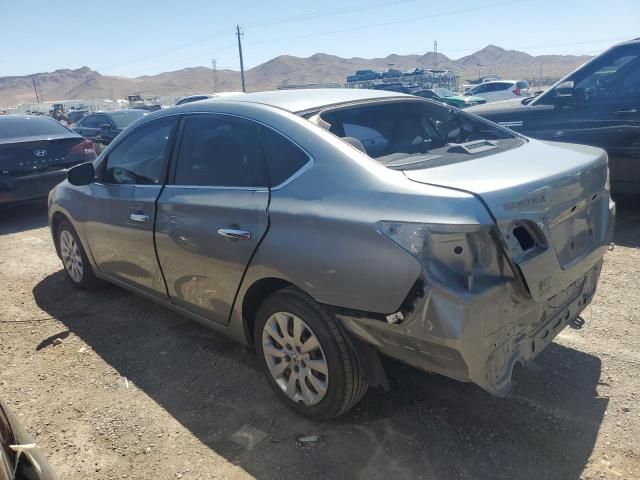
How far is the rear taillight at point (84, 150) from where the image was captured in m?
8.20

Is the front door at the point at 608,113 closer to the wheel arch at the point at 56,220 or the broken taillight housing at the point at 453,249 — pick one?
the broken taillight housing at the point at 453,249

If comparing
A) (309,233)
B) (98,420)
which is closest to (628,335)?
(309,233)

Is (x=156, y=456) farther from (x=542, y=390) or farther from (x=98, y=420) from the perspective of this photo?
(x=542, y=390)

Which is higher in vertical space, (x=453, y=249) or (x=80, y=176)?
(x=80, y=176)

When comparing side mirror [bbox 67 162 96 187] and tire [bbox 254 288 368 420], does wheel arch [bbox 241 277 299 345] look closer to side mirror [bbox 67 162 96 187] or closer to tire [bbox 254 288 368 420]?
tire [bbox 254 288 368 420]

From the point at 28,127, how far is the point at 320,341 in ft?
25.3

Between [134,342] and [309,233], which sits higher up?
[309,233]

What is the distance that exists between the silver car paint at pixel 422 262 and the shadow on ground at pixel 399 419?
1.45ft

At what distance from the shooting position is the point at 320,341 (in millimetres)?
2543

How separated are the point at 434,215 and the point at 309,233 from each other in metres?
0.63

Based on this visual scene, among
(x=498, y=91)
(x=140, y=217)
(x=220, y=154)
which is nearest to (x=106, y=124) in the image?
(x=140, y=217)

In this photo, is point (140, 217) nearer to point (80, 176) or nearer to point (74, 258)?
point (80, 176)

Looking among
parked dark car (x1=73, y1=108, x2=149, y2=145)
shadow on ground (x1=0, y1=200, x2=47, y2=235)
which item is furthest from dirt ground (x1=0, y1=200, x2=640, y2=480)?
parked dark car (x1=73, y1=108, x2=149, y2=145)

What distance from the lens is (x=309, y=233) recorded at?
248 cm
